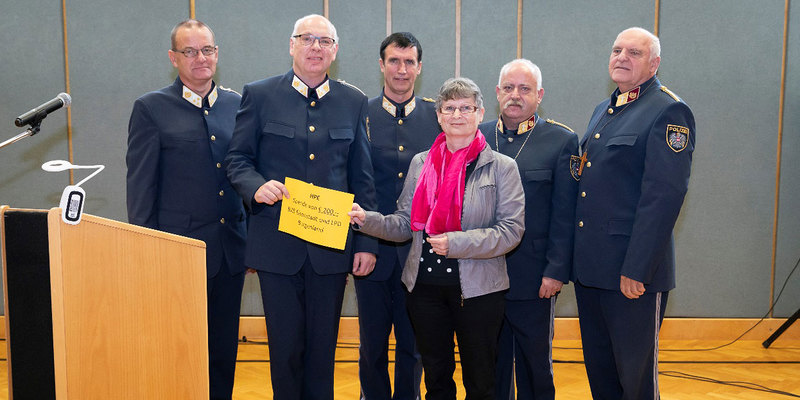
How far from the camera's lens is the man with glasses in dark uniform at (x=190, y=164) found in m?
2.56

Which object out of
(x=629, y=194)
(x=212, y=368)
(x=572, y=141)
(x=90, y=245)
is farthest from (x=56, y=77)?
(x=629, y=194)

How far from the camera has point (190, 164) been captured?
102 inches

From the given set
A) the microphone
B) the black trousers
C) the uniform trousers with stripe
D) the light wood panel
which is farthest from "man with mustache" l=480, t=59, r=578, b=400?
the microphone

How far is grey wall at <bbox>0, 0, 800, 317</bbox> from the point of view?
4.39 meters

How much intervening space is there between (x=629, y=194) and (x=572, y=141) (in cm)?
39

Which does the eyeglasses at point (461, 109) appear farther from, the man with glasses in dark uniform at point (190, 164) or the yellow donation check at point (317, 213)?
the man with glasses in dark uniform at point (190, 164)

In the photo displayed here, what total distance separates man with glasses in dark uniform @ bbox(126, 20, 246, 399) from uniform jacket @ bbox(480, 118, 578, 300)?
124 cm

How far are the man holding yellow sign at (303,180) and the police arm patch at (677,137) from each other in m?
1.16

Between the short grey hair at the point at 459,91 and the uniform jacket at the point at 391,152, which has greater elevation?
the short grey hair at the point at 459,91

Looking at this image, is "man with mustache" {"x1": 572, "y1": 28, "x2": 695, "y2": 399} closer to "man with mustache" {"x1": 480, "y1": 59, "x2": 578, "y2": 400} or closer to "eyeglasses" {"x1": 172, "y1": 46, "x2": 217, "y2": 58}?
"man with mustache" {"x1": 480, "y1": 59, "x2": 578, "y2": 400}

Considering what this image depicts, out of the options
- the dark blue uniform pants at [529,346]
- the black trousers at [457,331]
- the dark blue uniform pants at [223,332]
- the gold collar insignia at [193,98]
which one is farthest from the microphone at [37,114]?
the dark blue uniform pants at [529,346]

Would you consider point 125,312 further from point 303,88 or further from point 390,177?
point 390,177

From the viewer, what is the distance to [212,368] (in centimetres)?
274

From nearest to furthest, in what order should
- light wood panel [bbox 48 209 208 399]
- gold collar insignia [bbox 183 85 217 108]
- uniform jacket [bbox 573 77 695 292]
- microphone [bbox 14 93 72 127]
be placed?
light wood panel [bbox 48 209 208 399]
microphone [bbox 14 93 72 127]
uniform jacket [bbox 573 77 695 292]
gold collar insignia [bbox 183 85 217 108]
